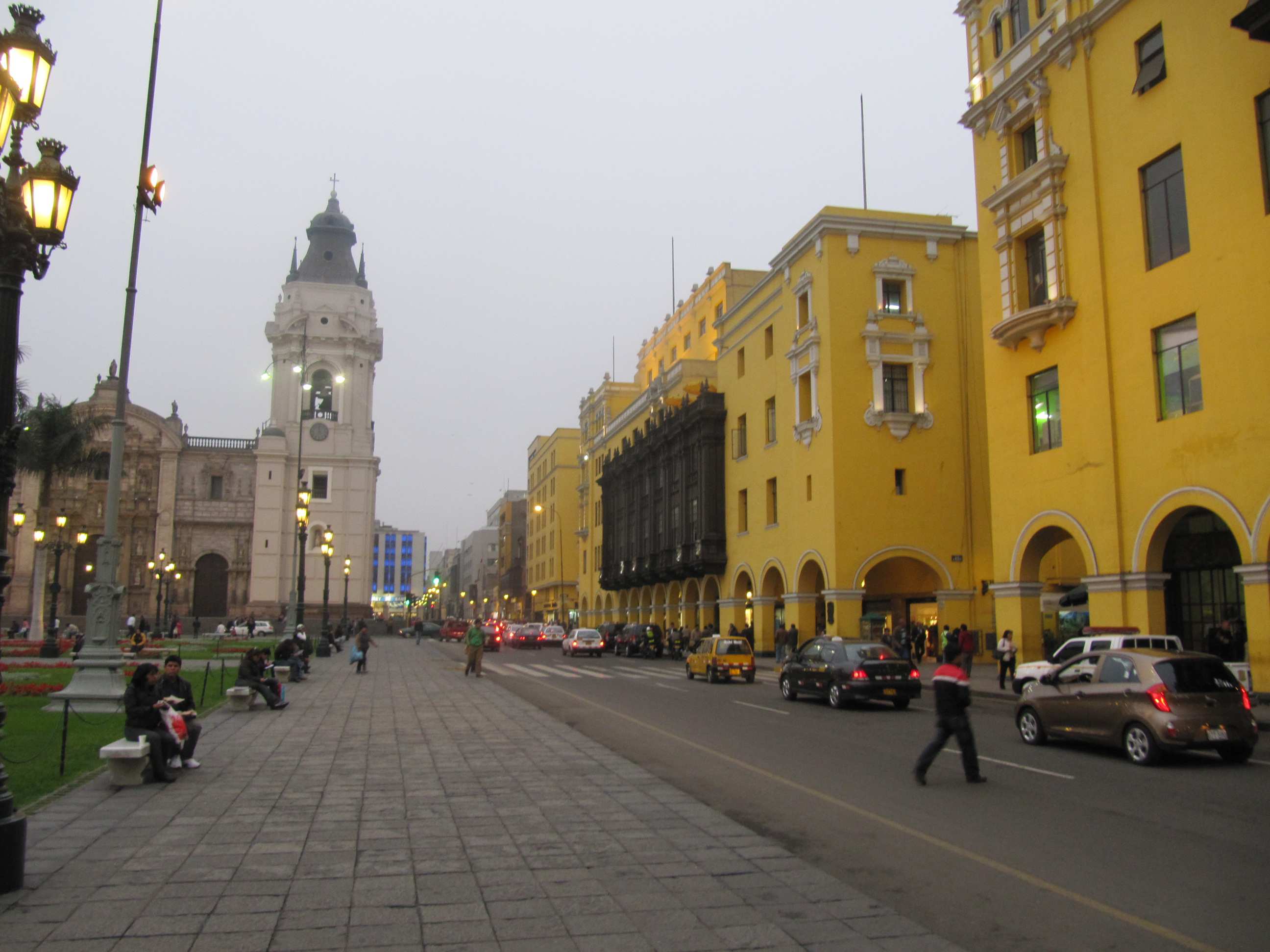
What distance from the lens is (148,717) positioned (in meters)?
11.2

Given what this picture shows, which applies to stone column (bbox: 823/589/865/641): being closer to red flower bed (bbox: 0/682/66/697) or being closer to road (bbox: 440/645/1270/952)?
road (bbox: 440/645/1270/952)

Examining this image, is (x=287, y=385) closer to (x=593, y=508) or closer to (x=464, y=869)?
(x=593, y=508)

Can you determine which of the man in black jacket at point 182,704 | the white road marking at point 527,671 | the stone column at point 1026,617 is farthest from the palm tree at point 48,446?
the stone column at point 1026,617

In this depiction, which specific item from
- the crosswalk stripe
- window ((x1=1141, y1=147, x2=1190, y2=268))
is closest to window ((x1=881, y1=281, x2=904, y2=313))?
window ((x1=1141, y1=147, x2=1190, y2=268))

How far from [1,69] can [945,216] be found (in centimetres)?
3804

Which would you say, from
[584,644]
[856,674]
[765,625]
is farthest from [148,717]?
[584,644]

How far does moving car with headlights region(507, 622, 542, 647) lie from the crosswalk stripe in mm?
20740

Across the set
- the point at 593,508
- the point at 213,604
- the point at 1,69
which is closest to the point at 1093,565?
the point at 1,69

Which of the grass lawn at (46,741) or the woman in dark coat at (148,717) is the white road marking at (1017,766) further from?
the grass lawn at (46,741)

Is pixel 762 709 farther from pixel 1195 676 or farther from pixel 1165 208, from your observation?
pixel 1165 208

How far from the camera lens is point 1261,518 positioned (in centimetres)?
2003

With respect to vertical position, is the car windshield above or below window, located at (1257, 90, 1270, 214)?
below

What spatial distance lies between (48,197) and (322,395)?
81207mm

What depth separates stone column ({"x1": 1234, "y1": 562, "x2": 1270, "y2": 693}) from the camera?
1988cm
